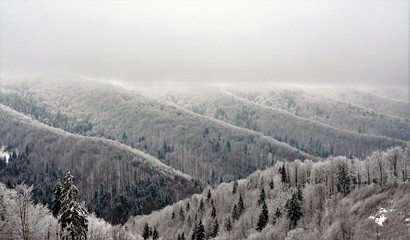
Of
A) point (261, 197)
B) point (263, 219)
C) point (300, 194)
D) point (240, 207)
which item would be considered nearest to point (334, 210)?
point (300, 194)

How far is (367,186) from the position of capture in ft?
533

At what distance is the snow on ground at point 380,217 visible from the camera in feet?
406

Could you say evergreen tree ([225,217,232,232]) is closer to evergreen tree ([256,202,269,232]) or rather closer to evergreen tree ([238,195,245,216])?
evergreen tree ([238,195,245,216])

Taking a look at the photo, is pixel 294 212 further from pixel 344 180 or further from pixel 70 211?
Result: pixel 70 211

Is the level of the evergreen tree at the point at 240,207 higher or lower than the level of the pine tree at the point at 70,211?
lower

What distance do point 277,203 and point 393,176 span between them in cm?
4665

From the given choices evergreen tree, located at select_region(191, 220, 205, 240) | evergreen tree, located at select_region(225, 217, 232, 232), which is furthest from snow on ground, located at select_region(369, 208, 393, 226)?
evergreen tree, located at select_region(191, 220, 205, 240)

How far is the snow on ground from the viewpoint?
406ft

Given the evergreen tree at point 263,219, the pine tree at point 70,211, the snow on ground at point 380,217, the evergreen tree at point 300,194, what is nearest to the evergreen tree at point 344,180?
the evergreen tree at point 300,194

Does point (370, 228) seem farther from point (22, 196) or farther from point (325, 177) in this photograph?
point (22, 196)

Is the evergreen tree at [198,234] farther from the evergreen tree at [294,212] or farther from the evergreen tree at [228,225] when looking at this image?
the evergreen tree at [294,212]

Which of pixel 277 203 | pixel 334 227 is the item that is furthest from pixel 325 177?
pixel 334 227

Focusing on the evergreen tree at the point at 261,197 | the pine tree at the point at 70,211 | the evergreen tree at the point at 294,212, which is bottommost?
the evergreen tree at the point at 261,197

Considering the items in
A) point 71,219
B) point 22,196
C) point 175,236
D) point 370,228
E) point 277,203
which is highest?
point 22,196
